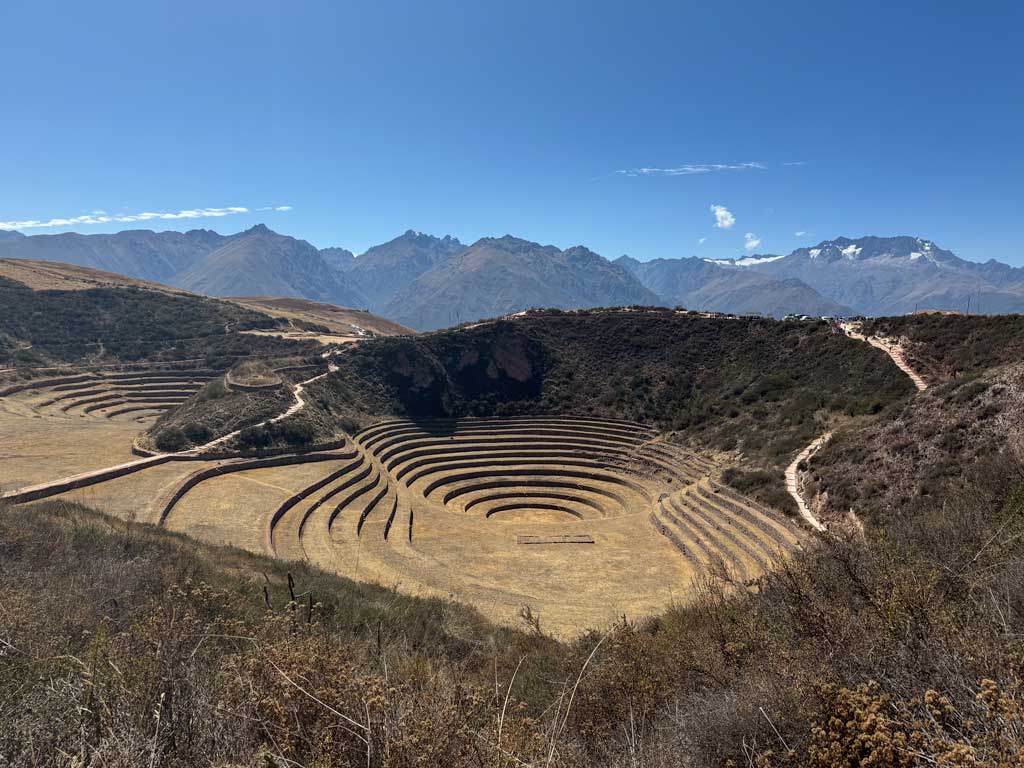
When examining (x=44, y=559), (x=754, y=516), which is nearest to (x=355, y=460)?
(x=44, y=559)

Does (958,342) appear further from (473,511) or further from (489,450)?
(473,511)

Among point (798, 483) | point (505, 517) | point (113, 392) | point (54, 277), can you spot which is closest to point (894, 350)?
point (798, 483)

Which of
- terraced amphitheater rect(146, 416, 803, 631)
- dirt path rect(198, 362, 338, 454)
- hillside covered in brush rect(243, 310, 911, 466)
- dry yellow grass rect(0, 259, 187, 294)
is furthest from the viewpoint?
dry yellow grass rect(0, 259, 187, 294)

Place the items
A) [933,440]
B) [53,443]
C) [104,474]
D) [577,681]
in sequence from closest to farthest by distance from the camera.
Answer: [577,681] < [933,440] < [104,474] < [53,443]

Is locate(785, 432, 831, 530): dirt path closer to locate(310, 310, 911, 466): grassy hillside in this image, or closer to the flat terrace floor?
locate(310, 310, 911, 466): grassy hillside

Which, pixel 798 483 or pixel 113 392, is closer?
pixel 798 483

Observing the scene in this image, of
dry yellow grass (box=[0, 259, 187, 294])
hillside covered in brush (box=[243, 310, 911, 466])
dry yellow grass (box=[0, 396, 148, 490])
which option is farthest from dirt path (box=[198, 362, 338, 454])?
dry yellow grass (box=[0, 259, 187, 294])
